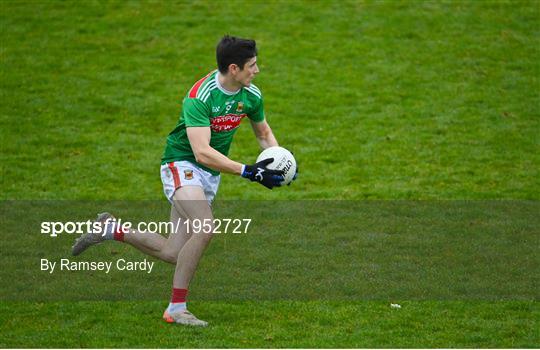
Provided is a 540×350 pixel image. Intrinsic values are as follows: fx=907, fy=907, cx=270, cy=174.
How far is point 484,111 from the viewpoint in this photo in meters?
16.4

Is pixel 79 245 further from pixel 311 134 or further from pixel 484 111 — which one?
pixel 484 111

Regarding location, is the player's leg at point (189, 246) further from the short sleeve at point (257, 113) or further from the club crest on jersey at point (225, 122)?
the short sleeve at point (257, 113)

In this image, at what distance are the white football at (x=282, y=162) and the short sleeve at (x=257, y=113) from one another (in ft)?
1.55

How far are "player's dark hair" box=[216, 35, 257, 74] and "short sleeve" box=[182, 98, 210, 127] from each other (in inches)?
15.4

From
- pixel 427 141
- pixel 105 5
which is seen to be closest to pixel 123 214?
pixel 427 141

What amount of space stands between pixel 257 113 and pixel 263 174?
91cm

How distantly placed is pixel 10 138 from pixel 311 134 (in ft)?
17.2

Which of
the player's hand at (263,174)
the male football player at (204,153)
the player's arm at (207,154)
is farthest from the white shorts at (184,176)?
the player's hand at (263,174)

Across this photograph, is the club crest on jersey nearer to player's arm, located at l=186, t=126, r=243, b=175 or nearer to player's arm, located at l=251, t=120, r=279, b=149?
player's arm, located at l=186, t=126, r=243, b=175

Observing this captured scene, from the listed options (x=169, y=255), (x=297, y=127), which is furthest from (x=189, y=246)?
(x=297, y=127)

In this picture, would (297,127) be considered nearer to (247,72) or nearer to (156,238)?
(156,238)

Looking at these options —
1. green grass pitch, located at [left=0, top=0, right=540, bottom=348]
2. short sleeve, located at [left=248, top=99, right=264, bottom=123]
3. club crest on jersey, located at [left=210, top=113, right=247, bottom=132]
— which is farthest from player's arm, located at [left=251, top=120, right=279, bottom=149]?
green grass pitch, located at [left=0, top=0, right=540, bottom=348]

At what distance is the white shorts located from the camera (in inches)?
332

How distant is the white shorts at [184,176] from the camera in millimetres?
8438
